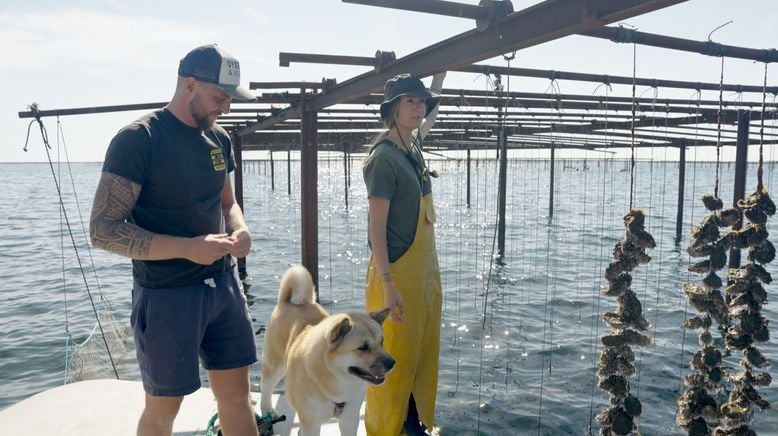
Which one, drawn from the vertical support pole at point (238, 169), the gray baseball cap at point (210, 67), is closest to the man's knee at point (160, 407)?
the gray baseball cap at point (210, 67)

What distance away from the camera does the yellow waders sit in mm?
3516

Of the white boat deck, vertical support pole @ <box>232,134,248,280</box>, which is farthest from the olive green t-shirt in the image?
vertical support pole @ <box>232,134,248,280</box>

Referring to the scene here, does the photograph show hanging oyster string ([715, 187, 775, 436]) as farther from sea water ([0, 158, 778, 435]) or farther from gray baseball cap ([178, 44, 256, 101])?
gray baseball cap ([178, 44, 256, 101])

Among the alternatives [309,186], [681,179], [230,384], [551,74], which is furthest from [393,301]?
→ [681,179]

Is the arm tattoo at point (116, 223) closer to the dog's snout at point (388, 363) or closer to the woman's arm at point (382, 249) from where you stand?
the woman's arm at point (382, 249)

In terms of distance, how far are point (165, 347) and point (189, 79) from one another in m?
1.33

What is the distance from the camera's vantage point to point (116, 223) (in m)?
2.46

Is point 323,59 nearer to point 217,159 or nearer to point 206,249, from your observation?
point 217,159

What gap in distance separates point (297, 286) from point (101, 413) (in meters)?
2.07

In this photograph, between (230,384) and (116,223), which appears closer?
(116,223)

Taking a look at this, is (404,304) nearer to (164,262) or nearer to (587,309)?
(164,262)

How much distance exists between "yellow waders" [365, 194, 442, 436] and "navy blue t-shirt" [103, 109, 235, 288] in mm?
1170

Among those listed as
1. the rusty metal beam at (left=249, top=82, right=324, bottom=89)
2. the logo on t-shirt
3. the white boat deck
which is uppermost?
the rusty metal beam at (left=249, top=82, right=324, bottom=89)

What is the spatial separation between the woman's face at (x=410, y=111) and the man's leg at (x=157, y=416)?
6.84 ft
